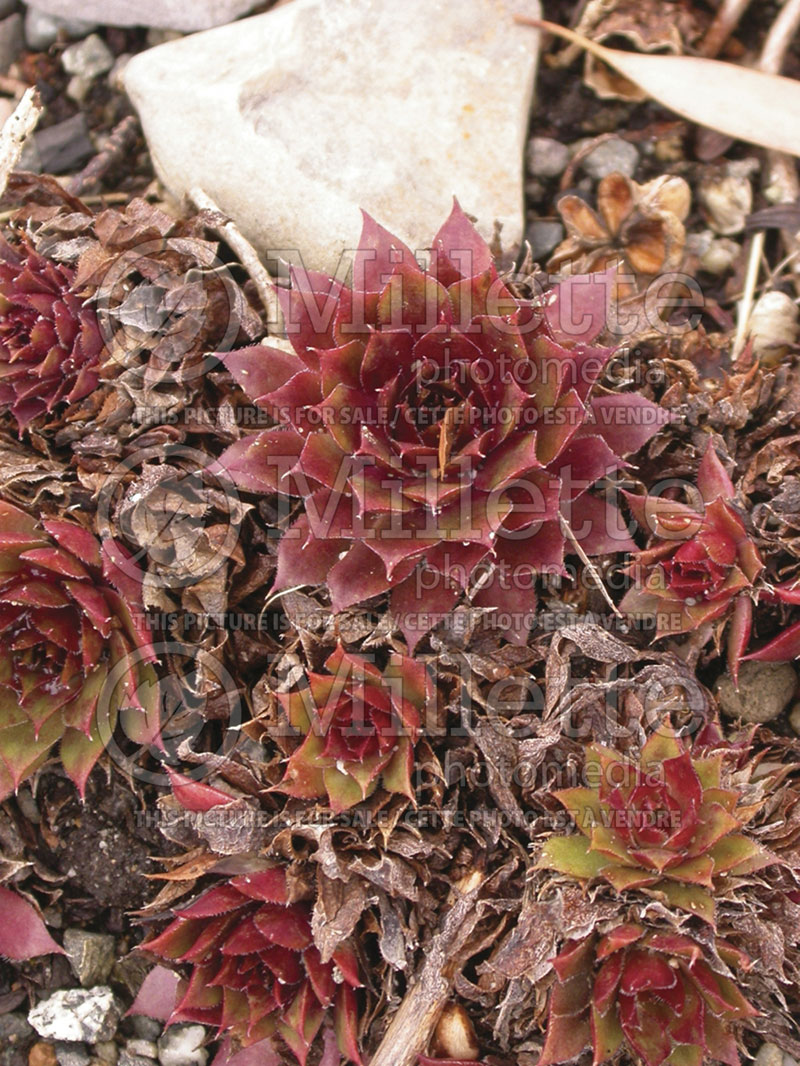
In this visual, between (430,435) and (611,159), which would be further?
(611,159)

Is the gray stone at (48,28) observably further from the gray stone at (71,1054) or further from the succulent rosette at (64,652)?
the gray stone at (71,1054)

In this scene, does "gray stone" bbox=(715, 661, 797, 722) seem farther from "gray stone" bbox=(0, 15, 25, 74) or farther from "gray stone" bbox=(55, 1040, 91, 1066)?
"gray stone" bbox=(0, 15, 25, 74)

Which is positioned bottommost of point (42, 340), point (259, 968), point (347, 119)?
point (259, 968)

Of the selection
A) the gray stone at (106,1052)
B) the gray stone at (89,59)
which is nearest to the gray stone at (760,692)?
the gray stone at (106,1052)

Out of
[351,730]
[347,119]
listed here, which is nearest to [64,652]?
[351,730]

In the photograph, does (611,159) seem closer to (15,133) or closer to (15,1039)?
(15,133)

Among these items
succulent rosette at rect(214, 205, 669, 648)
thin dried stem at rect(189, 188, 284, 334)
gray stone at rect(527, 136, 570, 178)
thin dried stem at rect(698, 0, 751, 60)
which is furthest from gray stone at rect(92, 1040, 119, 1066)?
thin dried stem at rect(698, 0, 751, 60)
